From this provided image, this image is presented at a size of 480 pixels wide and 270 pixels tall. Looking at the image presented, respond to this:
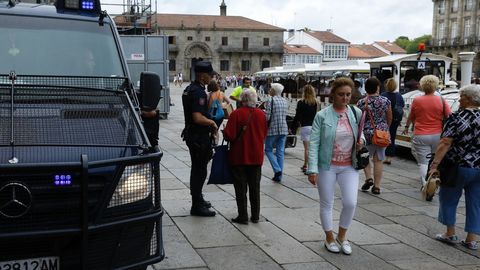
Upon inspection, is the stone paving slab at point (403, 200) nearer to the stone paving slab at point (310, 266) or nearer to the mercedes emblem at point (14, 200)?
the stone paving slab at point (310, 266)

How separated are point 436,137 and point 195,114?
3.79 meters

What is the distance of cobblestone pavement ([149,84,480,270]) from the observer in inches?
205


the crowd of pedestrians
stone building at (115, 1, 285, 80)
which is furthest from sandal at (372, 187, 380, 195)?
stone building at (115, 1, 285, 80)

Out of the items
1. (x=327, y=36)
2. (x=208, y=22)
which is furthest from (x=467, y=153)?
(x=327, y=36)

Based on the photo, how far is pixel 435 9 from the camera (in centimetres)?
8912

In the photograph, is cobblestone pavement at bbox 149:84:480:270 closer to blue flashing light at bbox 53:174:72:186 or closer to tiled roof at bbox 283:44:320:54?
blue flashing light at bbox 53:174:72:186

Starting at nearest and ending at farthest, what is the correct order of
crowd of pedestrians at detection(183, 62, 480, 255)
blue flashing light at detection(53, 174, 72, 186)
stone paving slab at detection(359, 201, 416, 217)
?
blue flashing light at detection(53, 174, 72, 186)
crowd of pedestrians at detection(183, 62, 480, 255)
stone paving slab at detection(359, 201, 416, 217)

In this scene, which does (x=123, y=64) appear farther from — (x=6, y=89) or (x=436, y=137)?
(x=436, y=137)

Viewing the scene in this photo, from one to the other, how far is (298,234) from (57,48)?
324 centimetres

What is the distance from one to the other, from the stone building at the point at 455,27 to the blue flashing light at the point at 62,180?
79604mm

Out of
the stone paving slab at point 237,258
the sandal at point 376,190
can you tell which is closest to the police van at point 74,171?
the stone paving slab at point 237,258

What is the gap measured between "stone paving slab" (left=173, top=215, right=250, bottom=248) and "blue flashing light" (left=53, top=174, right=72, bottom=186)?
248 cm

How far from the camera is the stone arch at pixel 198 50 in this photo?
84.4m

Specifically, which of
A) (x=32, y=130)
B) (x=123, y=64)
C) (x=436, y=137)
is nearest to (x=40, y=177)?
(x=32, y=130)
